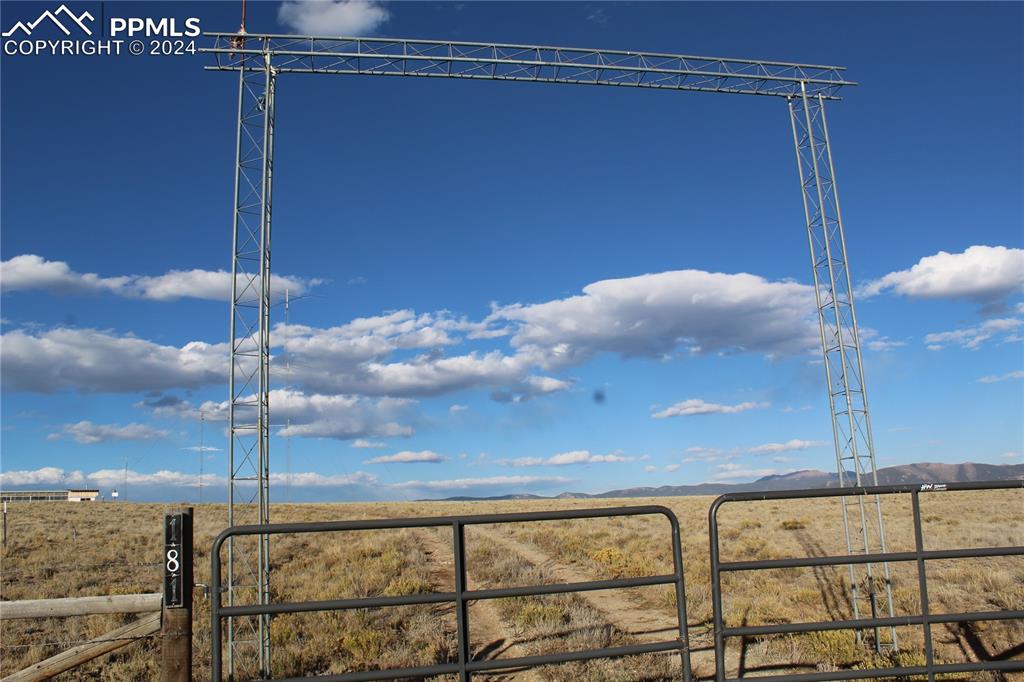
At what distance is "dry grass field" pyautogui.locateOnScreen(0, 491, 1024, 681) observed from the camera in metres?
10.3

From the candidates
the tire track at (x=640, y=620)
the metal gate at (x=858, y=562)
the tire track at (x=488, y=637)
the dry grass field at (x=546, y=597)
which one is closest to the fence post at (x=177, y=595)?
the metal gate at (x=858, y=562)

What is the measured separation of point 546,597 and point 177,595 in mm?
10364

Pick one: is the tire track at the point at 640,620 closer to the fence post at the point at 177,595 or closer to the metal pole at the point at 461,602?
the metal pole at the point at 461,602

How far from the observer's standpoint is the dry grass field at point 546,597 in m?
10.3

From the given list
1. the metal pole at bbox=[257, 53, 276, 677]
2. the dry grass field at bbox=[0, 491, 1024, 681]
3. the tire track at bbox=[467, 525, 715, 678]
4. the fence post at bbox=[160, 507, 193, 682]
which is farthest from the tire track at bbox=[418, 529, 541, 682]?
the fence post at bbox=[160, 507, 193, 682]

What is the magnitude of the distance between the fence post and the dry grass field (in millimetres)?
5442

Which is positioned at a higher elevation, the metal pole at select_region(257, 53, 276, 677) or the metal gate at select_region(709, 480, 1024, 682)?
the metal pole at select_region(257, 53, 276, 677)

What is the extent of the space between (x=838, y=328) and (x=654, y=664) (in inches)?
249

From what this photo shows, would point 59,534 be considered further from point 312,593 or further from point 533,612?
point 533,612

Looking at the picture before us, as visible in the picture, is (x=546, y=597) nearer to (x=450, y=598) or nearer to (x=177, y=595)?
(x=450, y=598)

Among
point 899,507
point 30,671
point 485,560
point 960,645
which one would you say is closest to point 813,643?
point 960,645

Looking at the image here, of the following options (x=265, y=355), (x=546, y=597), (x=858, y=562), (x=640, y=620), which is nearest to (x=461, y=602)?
(x=858, y=562)

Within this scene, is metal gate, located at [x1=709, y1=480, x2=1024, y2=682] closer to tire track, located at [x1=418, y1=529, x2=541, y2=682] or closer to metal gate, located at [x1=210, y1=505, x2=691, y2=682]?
metal gate, located at [x1=210, y1=505, x2=691, y2=682]

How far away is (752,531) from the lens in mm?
25641
